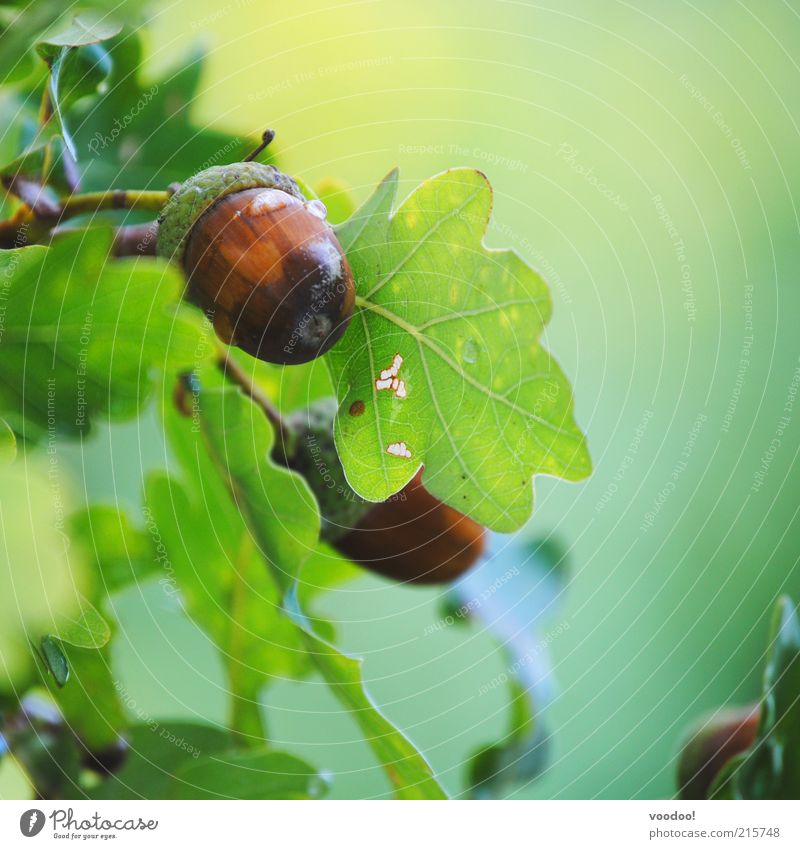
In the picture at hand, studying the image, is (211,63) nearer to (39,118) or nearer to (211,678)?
(39,118)

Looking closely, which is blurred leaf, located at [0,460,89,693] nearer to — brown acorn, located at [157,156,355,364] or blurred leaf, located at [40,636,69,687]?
blurred leaf, located at [40,636,69,687]

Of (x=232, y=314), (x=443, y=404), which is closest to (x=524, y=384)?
(x=443, y=404)

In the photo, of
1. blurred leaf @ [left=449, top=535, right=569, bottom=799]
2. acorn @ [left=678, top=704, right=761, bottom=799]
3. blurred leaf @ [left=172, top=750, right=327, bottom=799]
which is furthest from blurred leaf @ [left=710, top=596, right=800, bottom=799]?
blurred leaf @ [left=172, top=750, right=327, bottom=799]

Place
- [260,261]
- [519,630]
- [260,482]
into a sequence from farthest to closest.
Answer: [519,630] < [260,482] < [260,261]

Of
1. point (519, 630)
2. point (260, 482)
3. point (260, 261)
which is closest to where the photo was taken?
point (260, 261)

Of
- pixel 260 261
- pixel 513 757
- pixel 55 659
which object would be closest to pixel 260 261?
pixel 260 261

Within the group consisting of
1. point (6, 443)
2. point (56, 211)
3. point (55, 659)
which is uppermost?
point (56, 211)

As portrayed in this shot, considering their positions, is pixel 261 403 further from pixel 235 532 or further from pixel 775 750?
pixel 775 750
